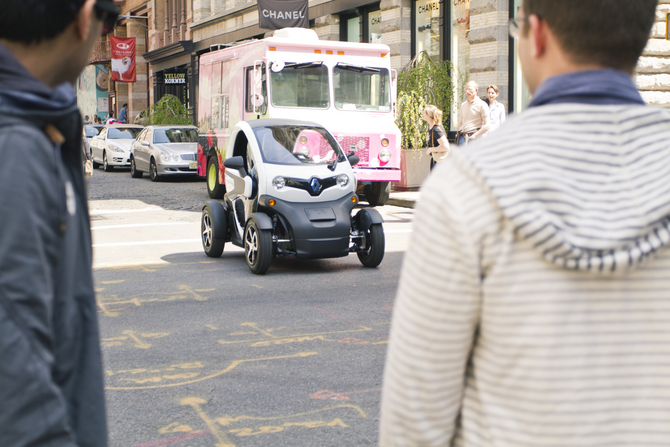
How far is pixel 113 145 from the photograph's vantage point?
88.3ft

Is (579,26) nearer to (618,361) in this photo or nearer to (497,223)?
(497,223)

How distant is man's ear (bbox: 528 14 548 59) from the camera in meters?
1.46

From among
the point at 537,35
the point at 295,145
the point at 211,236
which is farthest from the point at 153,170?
the point at 537,35

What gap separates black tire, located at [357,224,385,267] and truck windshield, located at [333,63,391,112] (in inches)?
268

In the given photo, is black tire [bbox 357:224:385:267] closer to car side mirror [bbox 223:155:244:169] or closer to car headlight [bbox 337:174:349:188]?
car headlight [bbox 337:174:349:188]

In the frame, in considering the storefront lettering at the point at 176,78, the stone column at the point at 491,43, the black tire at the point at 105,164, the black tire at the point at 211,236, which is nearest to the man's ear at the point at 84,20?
the black tire at the point at 211,236

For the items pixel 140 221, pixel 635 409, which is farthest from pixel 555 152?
pixel 140 221

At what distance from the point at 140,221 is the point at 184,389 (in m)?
9.36

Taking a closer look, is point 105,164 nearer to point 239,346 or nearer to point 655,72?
point 655,72

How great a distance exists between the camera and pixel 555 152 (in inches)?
53.9

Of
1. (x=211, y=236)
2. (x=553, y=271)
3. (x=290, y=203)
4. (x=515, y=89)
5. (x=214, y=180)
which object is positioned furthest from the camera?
(x=515, y=89)

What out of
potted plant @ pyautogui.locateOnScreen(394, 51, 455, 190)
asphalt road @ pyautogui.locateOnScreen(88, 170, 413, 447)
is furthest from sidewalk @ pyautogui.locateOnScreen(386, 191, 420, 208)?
asphalt road @ pyautogui.locateOnScreen(88, 170, 413, 447)

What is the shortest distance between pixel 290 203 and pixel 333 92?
6970 mm

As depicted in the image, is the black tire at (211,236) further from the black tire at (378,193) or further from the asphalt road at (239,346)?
the black tire at (378,193)
